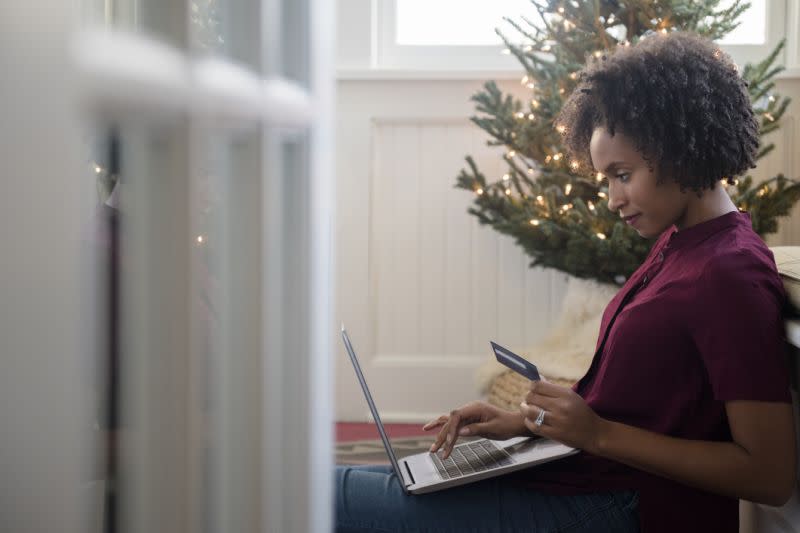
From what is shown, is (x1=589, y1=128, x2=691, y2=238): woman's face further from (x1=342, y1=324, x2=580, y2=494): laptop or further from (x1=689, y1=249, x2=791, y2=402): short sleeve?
(x1=342, y1=324, x2=580, y2=494): laptop

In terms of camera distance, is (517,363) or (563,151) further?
(563,151)

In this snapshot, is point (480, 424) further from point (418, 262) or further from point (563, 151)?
point (418, 262)

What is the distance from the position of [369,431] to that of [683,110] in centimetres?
197

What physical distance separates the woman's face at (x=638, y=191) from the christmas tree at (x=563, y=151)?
3.70 ft

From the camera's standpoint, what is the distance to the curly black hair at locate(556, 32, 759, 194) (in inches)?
42.9

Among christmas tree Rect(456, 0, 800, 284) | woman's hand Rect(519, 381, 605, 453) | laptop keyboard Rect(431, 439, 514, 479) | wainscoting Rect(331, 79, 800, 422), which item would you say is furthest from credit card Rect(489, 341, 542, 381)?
wainscoting Rect(331, 79, 800, 422)

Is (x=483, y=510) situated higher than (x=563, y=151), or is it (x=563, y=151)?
(x=563, y=151)

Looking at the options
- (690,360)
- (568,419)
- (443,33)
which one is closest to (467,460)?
(568,419)

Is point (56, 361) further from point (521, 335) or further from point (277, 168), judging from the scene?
point (521, 335)

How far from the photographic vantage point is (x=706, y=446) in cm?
97

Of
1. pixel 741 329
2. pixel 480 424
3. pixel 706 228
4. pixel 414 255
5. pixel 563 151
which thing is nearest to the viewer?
pixel 741 329

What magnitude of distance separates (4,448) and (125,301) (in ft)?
0.35

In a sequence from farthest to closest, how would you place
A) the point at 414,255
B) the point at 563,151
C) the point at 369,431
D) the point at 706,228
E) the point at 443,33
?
the point at 443,33 → the point at 414,255 → the point at 369,431 → the point at 563,151 → the point at 706,228

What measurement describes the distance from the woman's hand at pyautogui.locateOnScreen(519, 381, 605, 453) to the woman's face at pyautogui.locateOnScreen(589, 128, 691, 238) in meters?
0.24
